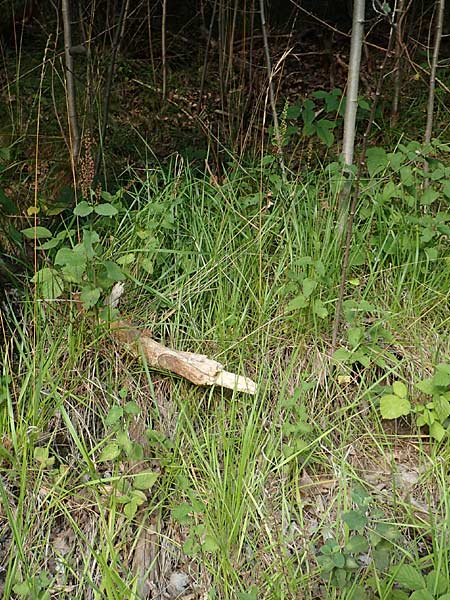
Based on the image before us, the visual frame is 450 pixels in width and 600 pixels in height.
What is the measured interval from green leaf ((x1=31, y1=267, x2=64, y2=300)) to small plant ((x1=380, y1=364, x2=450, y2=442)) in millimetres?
1124

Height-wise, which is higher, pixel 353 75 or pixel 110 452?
pixel 353 75

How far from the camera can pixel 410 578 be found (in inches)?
63.7

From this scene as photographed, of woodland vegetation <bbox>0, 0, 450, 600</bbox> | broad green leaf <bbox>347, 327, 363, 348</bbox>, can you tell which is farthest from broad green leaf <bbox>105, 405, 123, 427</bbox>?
broad green leaf <bbox>347, 327, 363, 348</bbox>

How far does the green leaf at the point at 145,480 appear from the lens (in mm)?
1907

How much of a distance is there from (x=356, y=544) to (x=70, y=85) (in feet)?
6.60

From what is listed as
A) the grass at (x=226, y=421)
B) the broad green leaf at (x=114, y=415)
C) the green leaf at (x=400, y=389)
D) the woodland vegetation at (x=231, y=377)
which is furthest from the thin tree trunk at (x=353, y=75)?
the broad green leaf at (x=114, y=415)

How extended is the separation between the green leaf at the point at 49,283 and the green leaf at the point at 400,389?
1.14 meters

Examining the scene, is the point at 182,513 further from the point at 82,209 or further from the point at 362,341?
the point at 82,209

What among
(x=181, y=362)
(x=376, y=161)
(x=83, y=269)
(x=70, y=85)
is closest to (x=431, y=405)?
(x=181, y=362)

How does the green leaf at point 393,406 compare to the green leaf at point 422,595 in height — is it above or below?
above

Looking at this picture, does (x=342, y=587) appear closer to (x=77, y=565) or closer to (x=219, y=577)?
(x=219, y=577)

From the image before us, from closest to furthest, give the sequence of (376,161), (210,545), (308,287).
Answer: (210,545)
(308,287)
(376,161)

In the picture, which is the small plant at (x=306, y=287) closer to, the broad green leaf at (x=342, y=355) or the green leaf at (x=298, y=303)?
the green leaf at (x=298, y=303)

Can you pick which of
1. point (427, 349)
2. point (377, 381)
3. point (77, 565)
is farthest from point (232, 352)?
point (77, 565)
